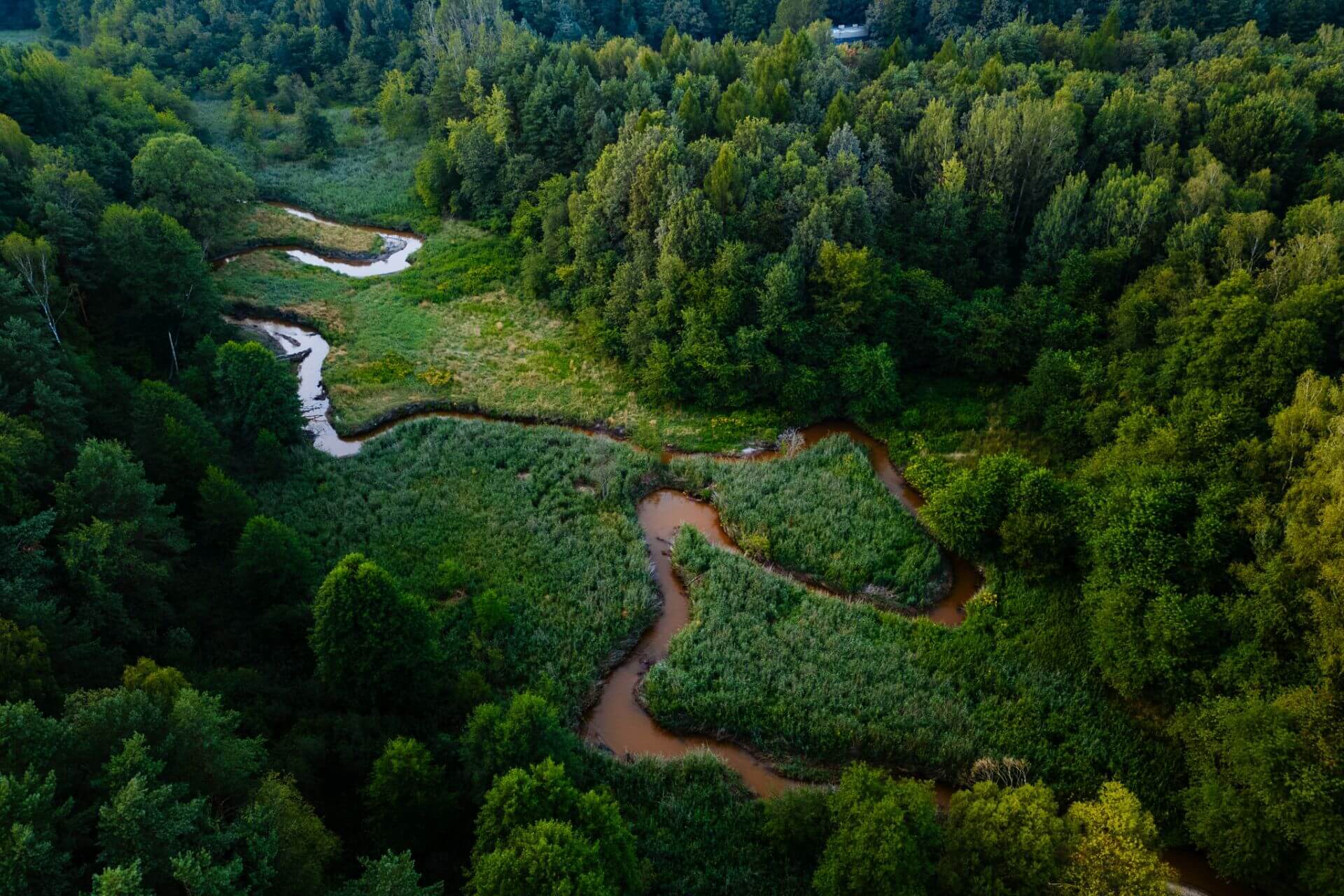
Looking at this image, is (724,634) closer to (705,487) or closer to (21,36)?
(705,487)

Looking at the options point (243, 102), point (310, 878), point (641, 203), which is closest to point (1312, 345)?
point (641, 203)

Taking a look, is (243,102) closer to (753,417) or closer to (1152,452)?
(753,417)

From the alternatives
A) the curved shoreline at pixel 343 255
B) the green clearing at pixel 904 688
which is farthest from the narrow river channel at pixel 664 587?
the curved shoreline at pixel 343 255

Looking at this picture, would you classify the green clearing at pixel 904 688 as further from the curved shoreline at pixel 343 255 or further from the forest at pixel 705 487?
the curved shoreline at pixel 343 255

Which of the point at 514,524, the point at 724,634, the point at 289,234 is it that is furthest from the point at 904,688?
the point at 289,234

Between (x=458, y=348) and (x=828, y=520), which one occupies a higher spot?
(x=458, y=348)

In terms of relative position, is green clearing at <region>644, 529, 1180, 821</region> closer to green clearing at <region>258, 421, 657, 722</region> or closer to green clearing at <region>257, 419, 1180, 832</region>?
green clearing at <region>257, 419, 1180, 832</region>
